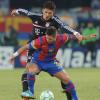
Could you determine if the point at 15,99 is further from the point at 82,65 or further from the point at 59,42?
the point at 82,65

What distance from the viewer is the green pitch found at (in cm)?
1467

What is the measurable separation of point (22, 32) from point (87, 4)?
342 inches

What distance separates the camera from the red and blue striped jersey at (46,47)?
39.7 ft

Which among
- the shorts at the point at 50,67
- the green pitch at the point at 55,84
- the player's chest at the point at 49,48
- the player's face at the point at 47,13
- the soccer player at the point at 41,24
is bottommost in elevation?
the green pitch at the point at 55,84

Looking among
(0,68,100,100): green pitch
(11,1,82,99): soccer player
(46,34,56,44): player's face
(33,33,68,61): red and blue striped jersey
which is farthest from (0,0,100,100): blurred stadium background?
(46,34,56,44): player's face

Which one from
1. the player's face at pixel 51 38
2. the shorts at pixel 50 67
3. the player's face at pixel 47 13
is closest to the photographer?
the player's face at pixel 51 38

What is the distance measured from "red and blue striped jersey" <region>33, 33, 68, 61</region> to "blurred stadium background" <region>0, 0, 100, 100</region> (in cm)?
207

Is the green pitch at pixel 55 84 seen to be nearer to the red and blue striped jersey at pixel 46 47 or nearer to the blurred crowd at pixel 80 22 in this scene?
the red and blue striped jersey at pixel 46 47

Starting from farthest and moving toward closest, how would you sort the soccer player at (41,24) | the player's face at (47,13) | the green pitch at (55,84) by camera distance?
the green pitch at (55,84) → the soccer player at (41,24) → the player's face at (47,13)

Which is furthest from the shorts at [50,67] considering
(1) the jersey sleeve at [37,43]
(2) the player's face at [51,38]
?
(2) the player's face at [51,38]

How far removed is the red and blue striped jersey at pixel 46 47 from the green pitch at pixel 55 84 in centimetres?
207

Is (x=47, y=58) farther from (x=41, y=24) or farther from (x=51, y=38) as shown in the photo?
(x=41, y=24)

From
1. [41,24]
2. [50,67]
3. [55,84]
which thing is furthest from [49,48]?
[55,84]

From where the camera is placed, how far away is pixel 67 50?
25.5m
